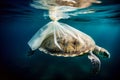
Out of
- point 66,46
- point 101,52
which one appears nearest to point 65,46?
point 66,46

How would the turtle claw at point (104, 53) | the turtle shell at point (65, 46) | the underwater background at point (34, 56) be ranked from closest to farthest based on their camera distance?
the turtle shell at point (65, 46)
the turtle claw at point (104, 53)
the underwater background at point (34, 56)

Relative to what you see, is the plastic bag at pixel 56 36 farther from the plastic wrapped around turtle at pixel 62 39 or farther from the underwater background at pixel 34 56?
the underwater background at pixel 34 56

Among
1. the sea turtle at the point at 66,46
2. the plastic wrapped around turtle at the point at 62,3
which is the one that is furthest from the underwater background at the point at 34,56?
the sea turtle at the point at 66,46

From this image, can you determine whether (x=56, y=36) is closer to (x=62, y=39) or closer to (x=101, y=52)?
(x=62, y=39)

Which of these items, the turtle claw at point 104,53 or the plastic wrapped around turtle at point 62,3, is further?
the turtle claw at point 104,53

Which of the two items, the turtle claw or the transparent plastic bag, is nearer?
the transparent plastic bag

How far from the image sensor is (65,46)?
2971 mm

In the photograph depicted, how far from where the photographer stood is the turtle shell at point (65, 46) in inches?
117

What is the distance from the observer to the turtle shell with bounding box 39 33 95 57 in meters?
2.97

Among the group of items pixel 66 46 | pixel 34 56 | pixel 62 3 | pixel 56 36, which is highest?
pixel 62 3

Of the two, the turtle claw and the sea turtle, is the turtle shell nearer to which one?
the sea turtle

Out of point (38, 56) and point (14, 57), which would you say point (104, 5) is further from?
point (14, 57)

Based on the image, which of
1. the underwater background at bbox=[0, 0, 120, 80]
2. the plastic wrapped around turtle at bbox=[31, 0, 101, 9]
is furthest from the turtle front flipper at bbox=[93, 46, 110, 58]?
the plastic wrapped around turtle at bbox=[31, 0, 101, 9]

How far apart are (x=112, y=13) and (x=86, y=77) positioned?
1.34 metres
